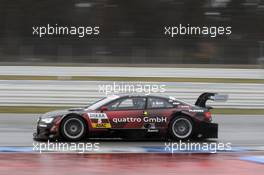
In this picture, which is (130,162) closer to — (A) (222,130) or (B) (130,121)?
(B) (130,121)

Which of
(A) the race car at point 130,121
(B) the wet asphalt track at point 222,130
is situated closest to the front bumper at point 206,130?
(A) the race car at point 130,121

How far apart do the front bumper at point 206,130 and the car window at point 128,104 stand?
1.22 meters

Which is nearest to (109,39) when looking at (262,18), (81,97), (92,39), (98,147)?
(92,39)

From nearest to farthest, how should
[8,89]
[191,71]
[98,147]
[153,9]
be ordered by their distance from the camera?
1. [98,147]
2. [8,89]
3. [191,71]
4. [153,9]

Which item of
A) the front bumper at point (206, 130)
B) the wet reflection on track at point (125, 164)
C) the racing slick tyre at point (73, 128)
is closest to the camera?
the wet reflection on track at point (125, 164)

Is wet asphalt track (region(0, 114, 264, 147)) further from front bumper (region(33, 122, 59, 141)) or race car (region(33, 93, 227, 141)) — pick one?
race car (region(33, 93, 227, 141))

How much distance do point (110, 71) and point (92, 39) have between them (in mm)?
2046

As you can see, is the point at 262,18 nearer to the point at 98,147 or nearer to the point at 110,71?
the point at 110,71

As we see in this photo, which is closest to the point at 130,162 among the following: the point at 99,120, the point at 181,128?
the point at 99,120

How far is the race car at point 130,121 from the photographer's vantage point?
11.8 meters

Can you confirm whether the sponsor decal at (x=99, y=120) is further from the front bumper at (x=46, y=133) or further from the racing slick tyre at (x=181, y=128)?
the racing slick tyre at (x=181, y=128)

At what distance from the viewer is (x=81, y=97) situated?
62.5ft

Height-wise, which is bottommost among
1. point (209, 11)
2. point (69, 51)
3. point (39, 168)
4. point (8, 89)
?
point (39, 168)

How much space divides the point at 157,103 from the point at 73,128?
181 centimetres
